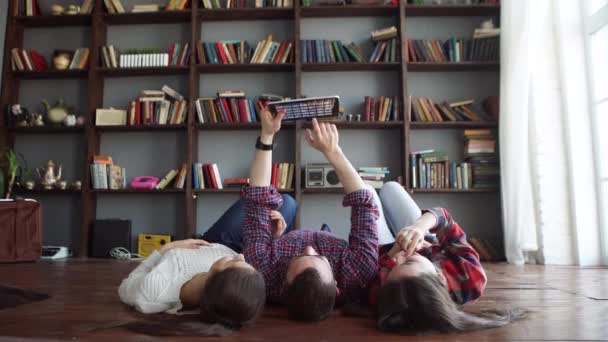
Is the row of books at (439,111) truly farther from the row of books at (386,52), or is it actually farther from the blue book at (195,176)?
the blue book at (195,176)

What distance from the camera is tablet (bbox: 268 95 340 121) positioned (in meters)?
1.55

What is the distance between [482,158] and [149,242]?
2.84 m

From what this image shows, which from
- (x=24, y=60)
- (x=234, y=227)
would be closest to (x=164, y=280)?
(x=234, y=227)

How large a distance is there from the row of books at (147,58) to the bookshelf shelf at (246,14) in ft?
1.10

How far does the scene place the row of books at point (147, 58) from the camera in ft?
12.5

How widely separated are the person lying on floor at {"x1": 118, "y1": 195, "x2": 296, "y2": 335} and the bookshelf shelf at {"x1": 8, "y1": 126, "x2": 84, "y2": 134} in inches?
104

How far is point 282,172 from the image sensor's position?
11.7ft

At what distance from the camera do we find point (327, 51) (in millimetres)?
3689

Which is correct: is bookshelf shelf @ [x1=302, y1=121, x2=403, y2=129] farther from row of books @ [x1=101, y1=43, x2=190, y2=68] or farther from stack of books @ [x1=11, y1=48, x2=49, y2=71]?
stack of books @ [x1=11, y1=48, x2=49, y2=71]

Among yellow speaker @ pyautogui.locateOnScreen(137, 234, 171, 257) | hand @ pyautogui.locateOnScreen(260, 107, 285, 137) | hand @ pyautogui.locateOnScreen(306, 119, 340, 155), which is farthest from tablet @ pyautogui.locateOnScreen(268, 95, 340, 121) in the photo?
yellow speaker @ pyautogui.locateOnScreen(137, 234, 171, 257)

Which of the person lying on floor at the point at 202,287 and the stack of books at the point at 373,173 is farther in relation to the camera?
the stack of books at the point at 373,173

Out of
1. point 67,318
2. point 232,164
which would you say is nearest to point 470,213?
point 232,164

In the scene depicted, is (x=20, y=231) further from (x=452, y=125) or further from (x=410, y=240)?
(x=452, y=125)

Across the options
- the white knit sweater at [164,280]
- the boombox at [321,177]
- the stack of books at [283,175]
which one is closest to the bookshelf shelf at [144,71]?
the stack of books at [283,175]
